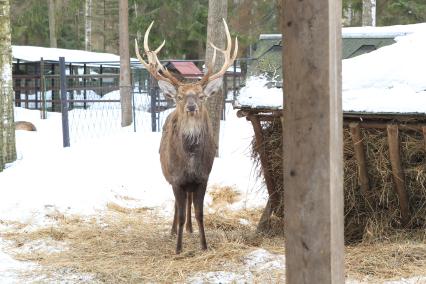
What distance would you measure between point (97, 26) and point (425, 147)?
3383 cm

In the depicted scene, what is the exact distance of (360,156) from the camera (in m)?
6.49

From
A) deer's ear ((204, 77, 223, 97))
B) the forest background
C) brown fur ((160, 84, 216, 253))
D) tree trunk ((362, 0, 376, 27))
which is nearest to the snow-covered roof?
deer's ear ((204, 77, 223, 97))

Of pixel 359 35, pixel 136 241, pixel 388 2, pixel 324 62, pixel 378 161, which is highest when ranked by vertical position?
pixel 388 2

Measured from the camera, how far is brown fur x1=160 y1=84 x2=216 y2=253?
6996 millimetres

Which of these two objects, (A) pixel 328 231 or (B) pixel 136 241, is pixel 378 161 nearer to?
(B) pixel 136 241

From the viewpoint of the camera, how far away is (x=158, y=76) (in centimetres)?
734

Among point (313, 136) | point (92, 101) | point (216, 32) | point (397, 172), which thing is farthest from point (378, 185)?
point (92, 101)

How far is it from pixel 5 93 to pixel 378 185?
7260 millimetres

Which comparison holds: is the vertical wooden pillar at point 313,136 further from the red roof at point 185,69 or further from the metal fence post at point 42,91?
the metal fence post at point 42,91

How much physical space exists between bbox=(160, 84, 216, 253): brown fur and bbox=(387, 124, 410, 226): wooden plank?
196 cm

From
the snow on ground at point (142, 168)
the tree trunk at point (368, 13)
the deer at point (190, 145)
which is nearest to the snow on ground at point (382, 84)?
the snow on ground at point (142, 168)

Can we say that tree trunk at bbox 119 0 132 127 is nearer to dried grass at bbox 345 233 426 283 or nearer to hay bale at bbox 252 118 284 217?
hay bale at bbox 252 118 284 217

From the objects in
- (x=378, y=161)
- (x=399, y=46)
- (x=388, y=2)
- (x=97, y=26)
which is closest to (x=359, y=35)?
(x=399, y=46)

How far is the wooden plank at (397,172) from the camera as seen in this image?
615 cm
